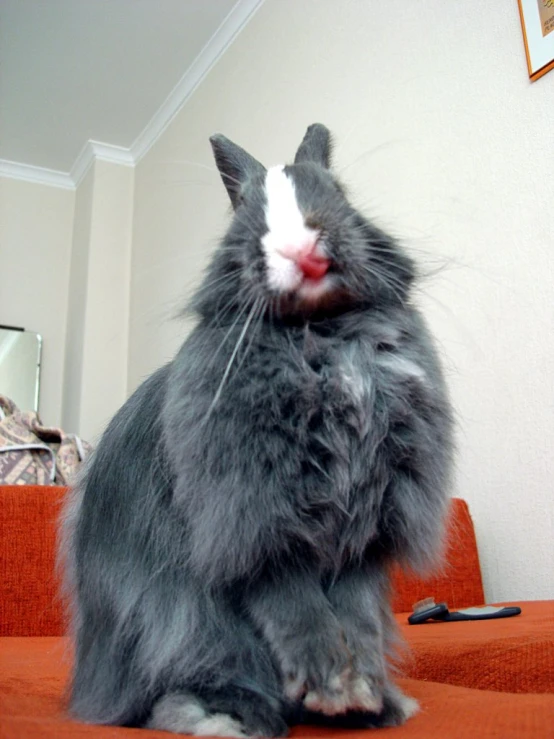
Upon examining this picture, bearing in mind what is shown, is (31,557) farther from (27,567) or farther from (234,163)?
(234,163)

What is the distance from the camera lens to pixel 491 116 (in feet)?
5.95

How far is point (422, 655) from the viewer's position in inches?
41.3

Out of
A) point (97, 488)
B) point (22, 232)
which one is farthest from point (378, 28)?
point (22, 232)

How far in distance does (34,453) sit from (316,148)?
5.59 feet

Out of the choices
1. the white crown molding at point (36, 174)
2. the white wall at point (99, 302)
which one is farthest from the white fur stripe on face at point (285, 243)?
the white crown molding at point (36, 174)

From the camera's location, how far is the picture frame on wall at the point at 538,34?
1658 millimetres

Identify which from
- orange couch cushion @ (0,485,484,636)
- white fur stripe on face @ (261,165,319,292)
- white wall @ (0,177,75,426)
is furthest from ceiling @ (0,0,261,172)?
white fur stripe on face @ (261,165,319,292)

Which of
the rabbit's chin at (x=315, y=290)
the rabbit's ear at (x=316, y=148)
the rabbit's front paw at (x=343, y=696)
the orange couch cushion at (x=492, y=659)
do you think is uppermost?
A: the rabbit's ear at (x=316, y=148)

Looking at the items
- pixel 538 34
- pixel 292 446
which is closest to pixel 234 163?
pixel 292 446

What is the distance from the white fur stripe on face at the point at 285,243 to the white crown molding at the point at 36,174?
12.9 feet

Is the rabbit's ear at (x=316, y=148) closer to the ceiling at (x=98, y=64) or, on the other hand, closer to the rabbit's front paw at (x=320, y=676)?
the rabbit's front paw at (x=320, y=676)

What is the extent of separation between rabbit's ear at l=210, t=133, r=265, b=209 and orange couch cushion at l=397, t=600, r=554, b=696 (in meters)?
0.66

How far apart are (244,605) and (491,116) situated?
1.55 metres

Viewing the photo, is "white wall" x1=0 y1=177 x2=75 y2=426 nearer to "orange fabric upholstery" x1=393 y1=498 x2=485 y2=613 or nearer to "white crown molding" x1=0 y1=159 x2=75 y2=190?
"white crown molding" x1=0 y1=159 x2=75 y2=190
